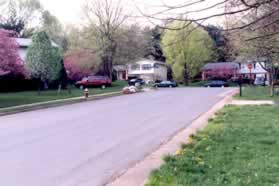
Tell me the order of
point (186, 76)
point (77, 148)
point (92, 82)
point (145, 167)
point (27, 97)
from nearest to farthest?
point (145, 167), point (77, 148), point (27, 97), point (92, 82), point (186, 76)

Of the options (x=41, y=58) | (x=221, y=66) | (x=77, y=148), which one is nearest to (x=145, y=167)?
(x=77, y=148)

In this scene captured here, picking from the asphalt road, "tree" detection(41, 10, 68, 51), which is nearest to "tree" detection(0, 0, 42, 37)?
"tree" detection(41, 10, 68, 51)

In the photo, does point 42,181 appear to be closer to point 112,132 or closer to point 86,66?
point 112,132

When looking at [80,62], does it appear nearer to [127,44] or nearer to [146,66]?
[127,44]

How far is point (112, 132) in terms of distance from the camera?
15812 millimetres

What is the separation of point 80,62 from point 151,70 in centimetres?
3211

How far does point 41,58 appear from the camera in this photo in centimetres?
4334

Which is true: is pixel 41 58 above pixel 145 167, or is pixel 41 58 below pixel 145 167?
above

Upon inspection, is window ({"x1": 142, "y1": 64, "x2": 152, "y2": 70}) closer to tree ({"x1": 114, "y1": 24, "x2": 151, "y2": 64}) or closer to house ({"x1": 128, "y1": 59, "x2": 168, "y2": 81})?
house ({"x1": 128, "y1": 59, "x2": 168, "y2": 81})

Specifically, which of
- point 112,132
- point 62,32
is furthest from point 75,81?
point 112,132

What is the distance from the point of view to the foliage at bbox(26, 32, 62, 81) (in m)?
43.3

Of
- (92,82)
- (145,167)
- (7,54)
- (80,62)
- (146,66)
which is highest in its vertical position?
(7,54)

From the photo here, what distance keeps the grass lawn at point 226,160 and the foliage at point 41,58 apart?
104 ft

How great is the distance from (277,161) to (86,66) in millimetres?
56990
